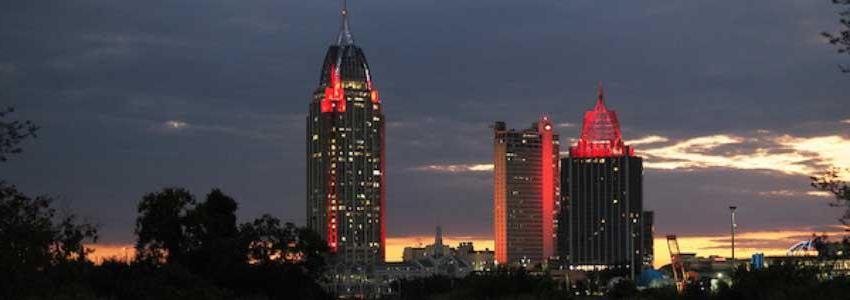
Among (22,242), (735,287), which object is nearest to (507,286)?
(735,287)

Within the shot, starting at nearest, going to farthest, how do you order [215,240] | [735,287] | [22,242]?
[22,242], [735,287], [215,240]

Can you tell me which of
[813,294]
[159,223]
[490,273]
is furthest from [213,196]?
[813,294]

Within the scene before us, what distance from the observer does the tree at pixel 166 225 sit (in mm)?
72562

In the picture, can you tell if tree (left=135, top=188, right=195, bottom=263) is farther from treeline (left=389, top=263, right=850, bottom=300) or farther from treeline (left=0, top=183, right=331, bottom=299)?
treeline (left=389, top=263, right=850, bottom=300)

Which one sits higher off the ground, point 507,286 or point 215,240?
point 215,240

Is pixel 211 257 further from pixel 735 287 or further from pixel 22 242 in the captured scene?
pixel 22 242

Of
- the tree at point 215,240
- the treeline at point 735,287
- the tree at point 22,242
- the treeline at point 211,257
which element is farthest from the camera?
the tree at point 215,240

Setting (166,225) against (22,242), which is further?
(166,225)

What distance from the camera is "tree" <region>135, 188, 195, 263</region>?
7256 centimetres

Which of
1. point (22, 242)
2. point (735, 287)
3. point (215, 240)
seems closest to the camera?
point (22, 242)

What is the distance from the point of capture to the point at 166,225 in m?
72.4

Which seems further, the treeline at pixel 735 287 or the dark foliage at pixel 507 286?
the dark foliage at pixel 507 286

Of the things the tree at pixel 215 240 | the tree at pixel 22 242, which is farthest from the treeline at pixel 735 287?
the tree at pixel 22 242

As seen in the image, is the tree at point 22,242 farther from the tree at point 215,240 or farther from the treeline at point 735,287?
the tree at point 215,240
